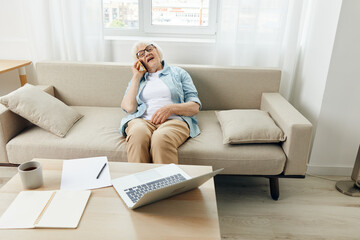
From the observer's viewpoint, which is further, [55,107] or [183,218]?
[55,107]

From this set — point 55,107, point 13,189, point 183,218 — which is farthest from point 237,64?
point 13,189

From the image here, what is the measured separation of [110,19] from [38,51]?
70 centimetres

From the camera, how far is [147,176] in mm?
1216

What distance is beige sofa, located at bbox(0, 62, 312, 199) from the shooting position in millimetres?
1684

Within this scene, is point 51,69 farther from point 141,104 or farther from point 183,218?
point 183,218

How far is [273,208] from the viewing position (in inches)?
71.2

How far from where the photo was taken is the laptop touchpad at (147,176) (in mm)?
1197

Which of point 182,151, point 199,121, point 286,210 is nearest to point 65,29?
point 199,121

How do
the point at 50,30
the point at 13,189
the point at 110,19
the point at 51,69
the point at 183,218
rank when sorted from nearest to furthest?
the point at 183,218 < the point at 13,189 < the point at 51,69 < the point at 50,30 < the point at 110,19

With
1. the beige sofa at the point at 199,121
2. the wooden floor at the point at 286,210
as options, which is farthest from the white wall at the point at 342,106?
the beige sofa at the point at 199,121

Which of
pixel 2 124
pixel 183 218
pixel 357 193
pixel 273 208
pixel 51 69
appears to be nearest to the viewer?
pixel 183 218

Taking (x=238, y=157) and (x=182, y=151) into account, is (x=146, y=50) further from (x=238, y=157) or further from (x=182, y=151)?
(x=238, y=157)

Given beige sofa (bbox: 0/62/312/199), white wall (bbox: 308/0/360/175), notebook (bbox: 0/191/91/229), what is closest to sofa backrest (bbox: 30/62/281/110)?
beige sofa (bbox: 0/62/312/199)

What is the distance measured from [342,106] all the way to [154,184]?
5.11ft
